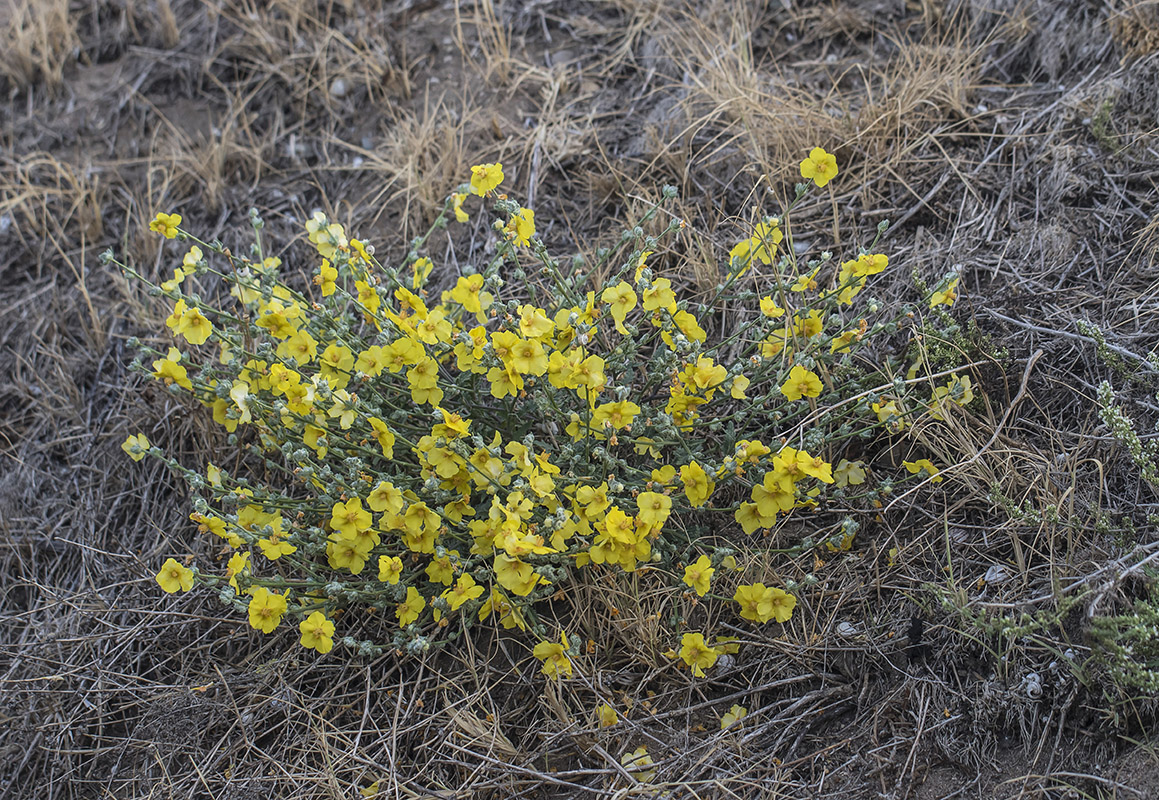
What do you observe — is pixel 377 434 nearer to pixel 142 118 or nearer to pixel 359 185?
pixel 359 185

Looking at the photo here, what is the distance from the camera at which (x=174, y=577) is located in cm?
233

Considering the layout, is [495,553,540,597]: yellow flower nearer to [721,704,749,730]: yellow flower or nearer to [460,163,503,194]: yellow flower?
[721,704,749,730]: yellow flower

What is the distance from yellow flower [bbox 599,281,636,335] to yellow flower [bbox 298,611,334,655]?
1116 millimetres

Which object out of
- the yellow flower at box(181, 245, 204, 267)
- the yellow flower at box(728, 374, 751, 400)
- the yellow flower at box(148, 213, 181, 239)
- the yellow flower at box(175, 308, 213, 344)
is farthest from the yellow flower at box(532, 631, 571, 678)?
the yellow flower at box(148, 213, 181, 239)

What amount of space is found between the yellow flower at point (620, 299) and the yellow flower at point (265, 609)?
117cm

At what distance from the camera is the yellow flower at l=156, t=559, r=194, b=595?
2.29 m

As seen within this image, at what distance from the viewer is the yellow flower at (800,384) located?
2346 millimetres

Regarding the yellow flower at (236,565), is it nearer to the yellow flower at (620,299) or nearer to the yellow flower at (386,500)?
the yellow flower at (386,500)

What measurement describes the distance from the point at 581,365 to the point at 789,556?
0.86m

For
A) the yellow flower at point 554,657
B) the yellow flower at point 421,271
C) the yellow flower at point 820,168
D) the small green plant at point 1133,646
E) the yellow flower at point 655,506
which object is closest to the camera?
the small green plant at point 1133,646

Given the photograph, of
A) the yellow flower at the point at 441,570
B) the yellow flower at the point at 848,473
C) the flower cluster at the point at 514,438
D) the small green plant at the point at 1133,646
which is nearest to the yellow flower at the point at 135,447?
the flower cluster at the point at 514,438

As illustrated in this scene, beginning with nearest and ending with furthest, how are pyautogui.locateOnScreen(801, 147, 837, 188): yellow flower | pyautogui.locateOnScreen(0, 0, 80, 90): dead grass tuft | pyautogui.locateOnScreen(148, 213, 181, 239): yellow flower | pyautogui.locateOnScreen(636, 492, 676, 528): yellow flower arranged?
pyautogui.locateOnScreen(636, 492, 676, 528): yellow flower, pyautogui.locateOnScreen(801, 147, 837, 188): yellow flower, pyautogui.locateOnScreen(148, 213, 181, 239): yellow flower, pyautogui.locateOnScreen(0, 0, 80, 90): dead grass tuft

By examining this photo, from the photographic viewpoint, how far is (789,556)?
251cm

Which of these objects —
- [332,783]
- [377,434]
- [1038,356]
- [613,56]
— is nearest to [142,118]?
[613,56]
